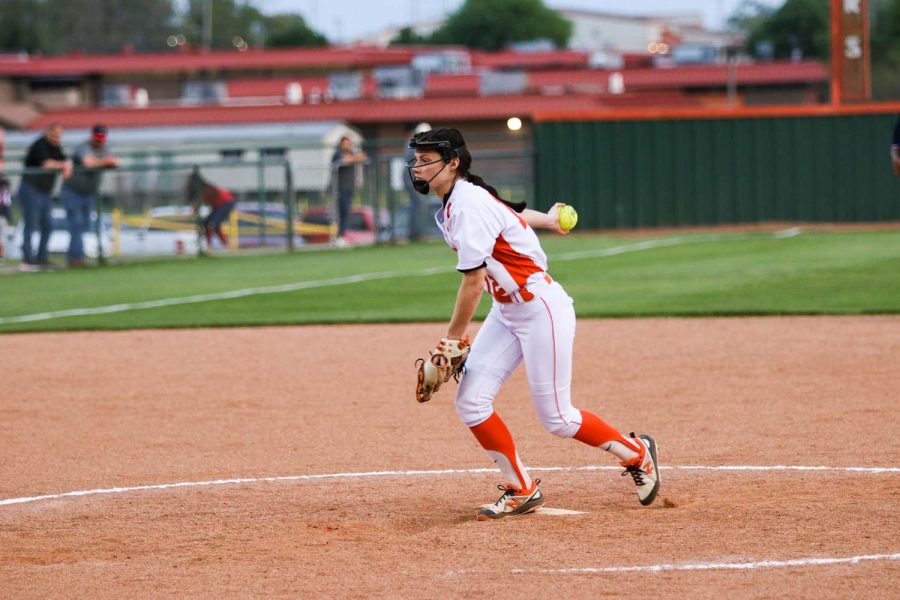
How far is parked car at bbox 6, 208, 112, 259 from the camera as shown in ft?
75.3

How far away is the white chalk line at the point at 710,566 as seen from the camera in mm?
5582

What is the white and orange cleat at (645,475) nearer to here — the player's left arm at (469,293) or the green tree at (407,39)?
the player's left arm at (469,293)

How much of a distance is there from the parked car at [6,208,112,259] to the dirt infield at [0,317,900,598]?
9666 mm

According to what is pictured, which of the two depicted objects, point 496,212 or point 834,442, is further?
point 834,442

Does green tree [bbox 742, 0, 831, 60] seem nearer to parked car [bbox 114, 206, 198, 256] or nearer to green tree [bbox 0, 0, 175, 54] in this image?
green tree [bbox 0, 0, 175, 54]

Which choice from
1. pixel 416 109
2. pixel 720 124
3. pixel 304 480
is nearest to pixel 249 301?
pixel 304 480

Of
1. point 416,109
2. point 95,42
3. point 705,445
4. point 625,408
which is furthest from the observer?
point 95,42

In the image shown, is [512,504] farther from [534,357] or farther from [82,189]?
[82,189]

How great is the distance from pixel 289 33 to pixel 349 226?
72227 mm

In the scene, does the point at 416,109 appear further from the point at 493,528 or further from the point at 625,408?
the point at 493,528

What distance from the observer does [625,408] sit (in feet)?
32.0

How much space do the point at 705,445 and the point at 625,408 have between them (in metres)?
1.29

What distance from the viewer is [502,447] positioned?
687cm

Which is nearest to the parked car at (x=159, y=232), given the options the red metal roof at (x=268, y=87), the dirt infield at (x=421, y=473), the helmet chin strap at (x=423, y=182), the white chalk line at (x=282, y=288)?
the white chalk line at (x=282, y=288)
